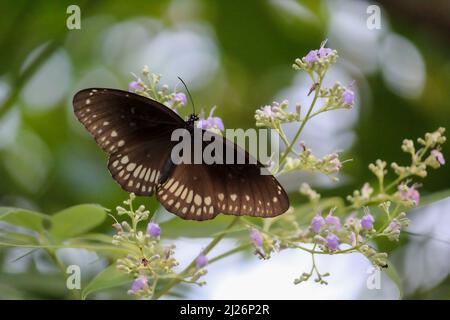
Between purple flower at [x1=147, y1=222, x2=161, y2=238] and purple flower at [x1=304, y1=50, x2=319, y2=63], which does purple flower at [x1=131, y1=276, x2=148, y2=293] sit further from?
purple flower at [x1=304, y1=50, x2=319, y2=63]

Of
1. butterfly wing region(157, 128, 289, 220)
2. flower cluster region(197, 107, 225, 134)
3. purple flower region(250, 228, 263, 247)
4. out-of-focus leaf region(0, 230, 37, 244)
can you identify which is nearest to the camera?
butterfly wing region(157, 128, 289, 220)

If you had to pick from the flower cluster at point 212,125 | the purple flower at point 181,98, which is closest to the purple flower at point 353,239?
the flower cluster at point 212,125

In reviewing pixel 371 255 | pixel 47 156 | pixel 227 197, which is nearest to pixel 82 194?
pixel 47 156

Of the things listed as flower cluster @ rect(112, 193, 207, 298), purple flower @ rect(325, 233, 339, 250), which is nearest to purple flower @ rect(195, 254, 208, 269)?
flower cluster @ rect(112, 193, 207, 298)

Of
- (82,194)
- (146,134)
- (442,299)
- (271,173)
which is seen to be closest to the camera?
(271,173)

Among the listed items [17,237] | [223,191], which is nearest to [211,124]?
[223,191]

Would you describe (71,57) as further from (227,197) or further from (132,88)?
(227,197)

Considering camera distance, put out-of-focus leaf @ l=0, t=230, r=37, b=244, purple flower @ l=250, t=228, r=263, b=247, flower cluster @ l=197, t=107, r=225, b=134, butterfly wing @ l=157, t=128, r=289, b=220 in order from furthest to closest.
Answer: out-of-focus leaf @ l=0, t=230, r=37, b=244 → flower cluster @ l=197, t=107, r=225, b=134 → purple flower @ l=250, t=228, r=263, b=247 → butterfly wing @ l=157, t=128, r=289, b=220

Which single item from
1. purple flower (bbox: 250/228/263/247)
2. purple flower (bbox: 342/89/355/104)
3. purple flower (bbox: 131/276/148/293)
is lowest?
purple flower (bbox: 131/276/148/293)
